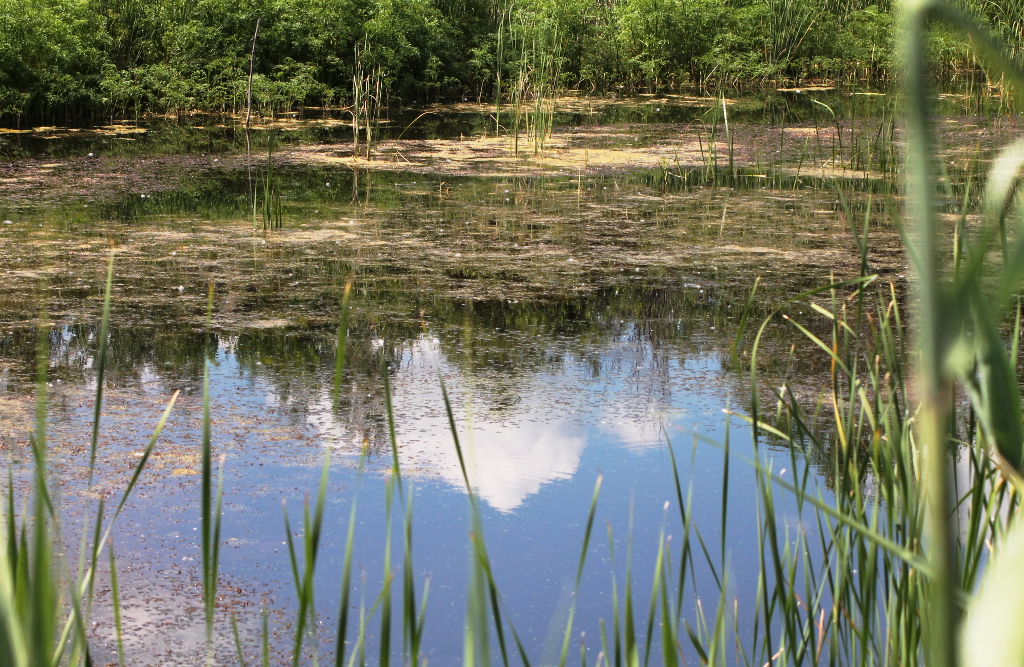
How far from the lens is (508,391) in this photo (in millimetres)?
3135

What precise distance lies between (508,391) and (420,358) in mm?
439

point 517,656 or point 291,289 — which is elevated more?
point 291,289

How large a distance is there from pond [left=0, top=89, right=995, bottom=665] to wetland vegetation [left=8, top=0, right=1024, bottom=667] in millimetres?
16

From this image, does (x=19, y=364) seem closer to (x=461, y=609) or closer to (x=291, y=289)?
(x=291, y=289)

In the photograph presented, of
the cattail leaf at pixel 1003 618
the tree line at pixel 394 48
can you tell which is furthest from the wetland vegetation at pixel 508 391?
the tree line at pixel 394 48

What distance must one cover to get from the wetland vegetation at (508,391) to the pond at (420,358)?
16mm

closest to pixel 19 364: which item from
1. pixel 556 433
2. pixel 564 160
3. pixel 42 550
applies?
pixel 556 433

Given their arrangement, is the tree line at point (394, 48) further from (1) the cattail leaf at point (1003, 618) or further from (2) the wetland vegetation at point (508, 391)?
(1) the cattail leaf at point (1003, 618)

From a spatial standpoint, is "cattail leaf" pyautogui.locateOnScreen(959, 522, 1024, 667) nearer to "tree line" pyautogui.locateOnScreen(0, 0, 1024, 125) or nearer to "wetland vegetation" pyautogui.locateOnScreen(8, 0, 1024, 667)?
"wetland vegetation" pyautogui.locateOnScreen(8, 0, 1024, 667)

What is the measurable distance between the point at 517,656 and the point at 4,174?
5761 mm

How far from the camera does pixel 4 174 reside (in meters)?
6.43

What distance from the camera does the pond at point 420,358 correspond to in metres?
2.08

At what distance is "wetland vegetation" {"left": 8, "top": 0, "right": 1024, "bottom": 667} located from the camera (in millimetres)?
817

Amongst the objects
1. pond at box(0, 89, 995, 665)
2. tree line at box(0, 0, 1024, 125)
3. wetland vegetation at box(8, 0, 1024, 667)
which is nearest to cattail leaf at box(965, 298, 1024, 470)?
wetland vegetation at box(8, 0, 1024, 667)
